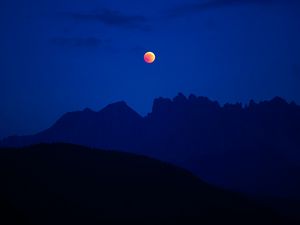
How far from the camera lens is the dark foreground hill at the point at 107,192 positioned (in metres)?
63.4

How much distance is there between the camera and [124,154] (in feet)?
313

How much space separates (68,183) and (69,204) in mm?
8481

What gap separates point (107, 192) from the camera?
2904 inches

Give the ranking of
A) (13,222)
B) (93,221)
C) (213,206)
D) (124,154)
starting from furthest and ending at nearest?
(124,154) < (213,206) < (93,221) < (13,222)

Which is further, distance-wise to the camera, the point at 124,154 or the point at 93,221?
the point at 124,154

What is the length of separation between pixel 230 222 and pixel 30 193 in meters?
37.2

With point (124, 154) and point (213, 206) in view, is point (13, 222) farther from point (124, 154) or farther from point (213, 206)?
point (124, 154)

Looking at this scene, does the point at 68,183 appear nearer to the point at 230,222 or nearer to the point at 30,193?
the point at 30,193

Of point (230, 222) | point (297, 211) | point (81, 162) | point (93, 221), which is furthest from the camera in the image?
point (297, 211)

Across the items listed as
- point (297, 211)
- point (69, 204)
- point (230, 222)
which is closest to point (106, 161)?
point (69, 204)

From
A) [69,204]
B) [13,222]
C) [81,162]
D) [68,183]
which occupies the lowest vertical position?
[13,222]

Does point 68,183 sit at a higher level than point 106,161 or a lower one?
lower

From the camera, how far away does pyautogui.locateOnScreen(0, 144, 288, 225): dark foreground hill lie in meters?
63.4

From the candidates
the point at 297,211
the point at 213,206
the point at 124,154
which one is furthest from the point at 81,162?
the point at 297,211
